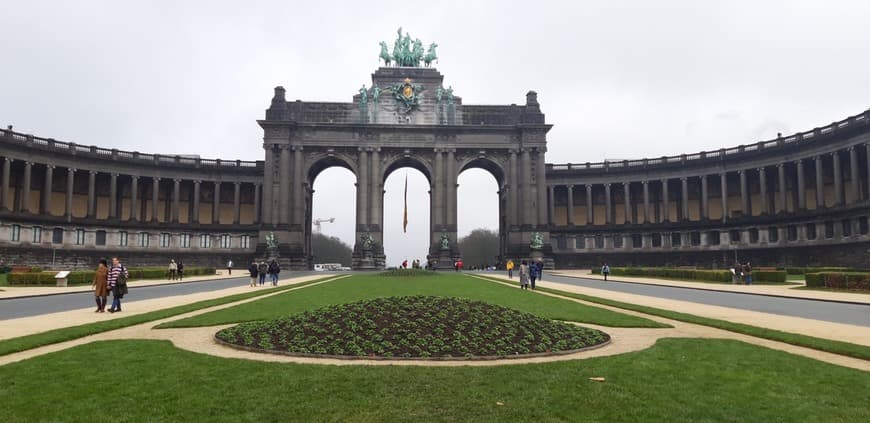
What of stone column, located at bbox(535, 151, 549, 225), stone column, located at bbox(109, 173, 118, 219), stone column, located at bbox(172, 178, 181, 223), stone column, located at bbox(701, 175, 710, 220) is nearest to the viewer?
stone column, located at bbox(109, 173, 118, 219)

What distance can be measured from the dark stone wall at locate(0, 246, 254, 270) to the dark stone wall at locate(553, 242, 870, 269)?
5346cm

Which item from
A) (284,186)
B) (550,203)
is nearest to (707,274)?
(550,203)

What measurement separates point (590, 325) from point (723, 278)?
33321mm

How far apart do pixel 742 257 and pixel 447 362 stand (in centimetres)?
8212

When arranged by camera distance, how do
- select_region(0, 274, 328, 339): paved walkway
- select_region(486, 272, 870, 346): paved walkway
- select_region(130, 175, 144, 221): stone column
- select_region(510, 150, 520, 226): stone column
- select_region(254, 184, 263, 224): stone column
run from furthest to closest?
1. select_region(254, 184, 263, 224): stone column
2. select_region(510, 150, 520, 226): stone column
3. select_region(130, 175, 144, 221): stone column
4. select_region(0, 274, 328, 339): paved walkway
5. select_region(486, 272, 870, 346): paved walkway

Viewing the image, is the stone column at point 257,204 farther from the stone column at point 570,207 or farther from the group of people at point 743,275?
the group of people at point 743,275

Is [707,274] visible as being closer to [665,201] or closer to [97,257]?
[665,201]

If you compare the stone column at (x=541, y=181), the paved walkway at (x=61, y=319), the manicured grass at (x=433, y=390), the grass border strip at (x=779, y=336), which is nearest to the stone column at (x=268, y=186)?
the stone column at (x=541, y=181)

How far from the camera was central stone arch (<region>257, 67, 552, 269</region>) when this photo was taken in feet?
284

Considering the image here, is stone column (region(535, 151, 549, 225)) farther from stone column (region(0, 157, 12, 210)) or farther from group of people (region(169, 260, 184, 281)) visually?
stone column (region(0, 157, 12, 210))

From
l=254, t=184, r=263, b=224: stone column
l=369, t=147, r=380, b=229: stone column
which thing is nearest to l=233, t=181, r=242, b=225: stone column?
l=254, t=184, r=263, b=224: stone column

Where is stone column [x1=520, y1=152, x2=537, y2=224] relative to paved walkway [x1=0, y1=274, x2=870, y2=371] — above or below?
above

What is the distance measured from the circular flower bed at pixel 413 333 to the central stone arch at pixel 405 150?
6942 cm

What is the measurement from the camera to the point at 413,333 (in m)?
13.5
